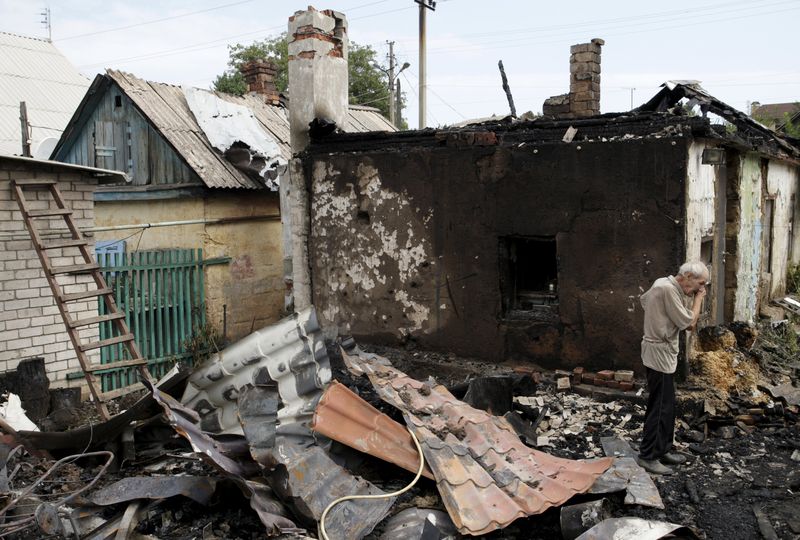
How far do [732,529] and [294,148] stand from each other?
23.2 feet

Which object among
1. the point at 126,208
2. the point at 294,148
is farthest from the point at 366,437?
the point at 126,208

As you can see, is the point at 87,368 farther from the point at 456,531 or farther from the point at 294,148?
the point at 456,531

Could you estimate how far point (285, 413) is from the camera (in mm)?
5254

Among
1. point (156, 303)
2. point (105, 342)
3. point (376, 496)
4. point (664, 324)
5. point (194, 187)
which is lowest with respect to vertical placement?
point (376, 496)

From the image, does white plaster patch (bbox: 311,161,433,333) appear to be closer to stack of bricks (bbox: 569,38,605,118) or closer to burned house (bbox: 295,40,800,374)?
burned house (bbox: 295,40,800,374)

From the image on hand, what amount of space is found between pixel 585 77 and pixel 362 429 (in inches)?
267

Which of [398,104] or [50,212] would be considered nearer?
[50,212]

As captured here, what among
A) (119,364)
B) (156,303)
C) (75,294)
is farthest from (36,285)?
(156,303)

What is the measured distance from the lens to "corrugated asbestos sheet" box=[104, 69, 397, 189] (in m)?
10.9

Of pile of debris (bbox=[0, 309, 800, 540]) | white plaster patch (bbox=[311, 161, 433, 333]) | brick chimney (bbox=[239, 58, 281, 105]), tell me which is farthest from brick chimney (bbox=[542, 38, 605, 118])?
brick chimney (bbox=[239, 58, 281, 105])

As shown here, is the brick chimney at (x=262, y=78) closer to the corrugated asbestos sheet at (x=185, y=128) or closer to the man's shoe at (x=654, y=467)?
the corrugated asbestos sheet at (x=185, y=128)

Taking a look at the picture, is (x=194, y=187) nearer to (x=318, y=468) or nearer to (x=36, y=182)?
(x=36, y=182)

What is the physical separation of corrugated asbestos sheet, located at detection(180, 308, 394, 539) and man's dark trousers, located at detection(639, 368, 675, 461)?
100 inches

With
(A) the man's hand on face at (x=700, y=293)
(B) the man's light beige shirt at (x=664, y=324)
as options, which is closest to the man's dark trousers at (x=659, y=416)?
(B) the man's light beige shirt at (x=664, y=324)
